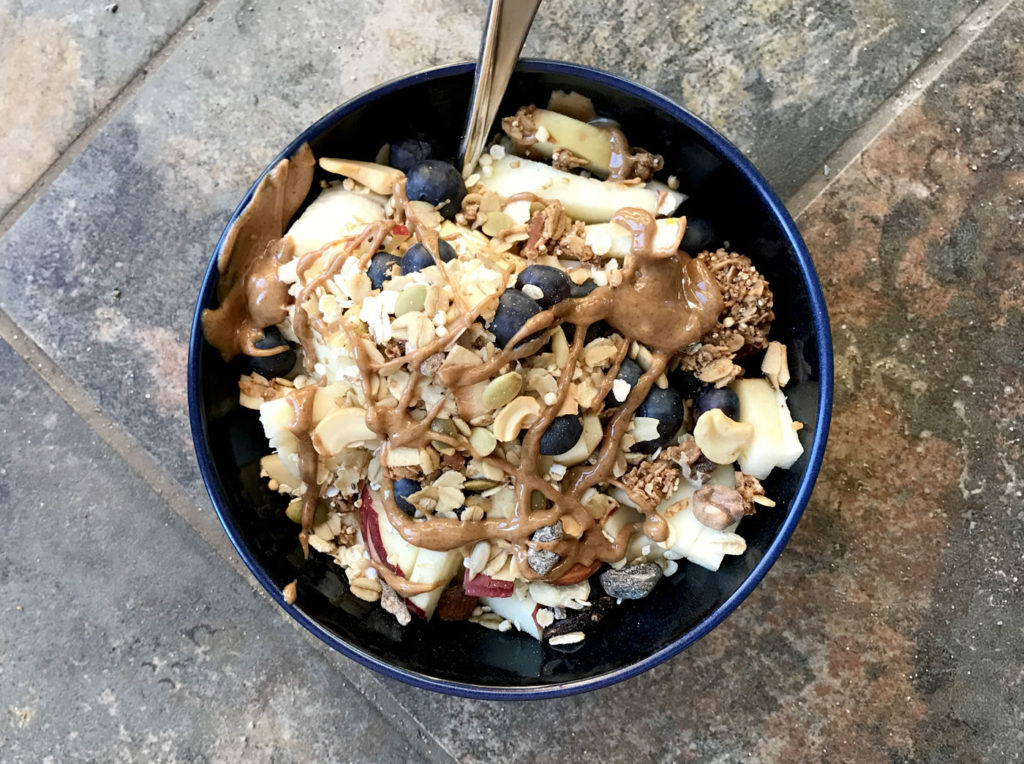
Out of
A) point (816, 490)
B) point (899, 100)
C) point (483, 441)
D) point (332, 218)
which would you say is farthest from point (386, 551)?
point (899, 100)

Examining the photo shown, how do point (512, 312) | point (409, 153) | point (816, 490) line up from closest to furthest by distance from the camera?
point (512, 312)
point (409, 153)
point (816, 490)

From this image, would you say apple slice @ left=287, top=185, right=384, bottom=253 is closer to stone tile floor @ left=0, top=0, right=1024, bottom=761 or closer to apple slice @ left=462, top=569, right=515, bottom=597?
stone tile floor @ left=0, top=0, right=1024, bottom=761

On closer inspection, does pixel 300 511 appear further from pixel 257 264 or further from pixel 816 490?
pixel 816 490

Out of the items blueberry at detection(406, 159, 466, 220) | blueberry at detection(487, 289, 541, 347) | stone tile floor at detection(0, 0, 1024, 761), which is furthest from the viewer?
stone tile floor at detection(0, 0, 1024, 761)

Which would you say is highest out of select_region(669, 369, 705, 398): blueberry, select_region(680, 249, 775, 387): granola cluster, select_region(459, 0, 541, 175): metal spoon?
select_region(459, 0, 541, 175): metal spoon

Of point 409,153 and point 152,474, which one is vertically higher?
point 409,153

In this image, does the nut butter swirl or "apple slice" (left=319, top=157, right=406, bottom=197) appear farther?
"apple slice" (left=319, top=157, right=406, bottom=197)

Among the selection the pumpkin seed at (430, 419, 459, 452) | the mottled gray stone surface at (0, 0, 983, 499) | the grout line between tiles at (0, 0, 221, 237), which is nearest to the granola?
the pumpkin seed at (430, 419, 459, 452)
